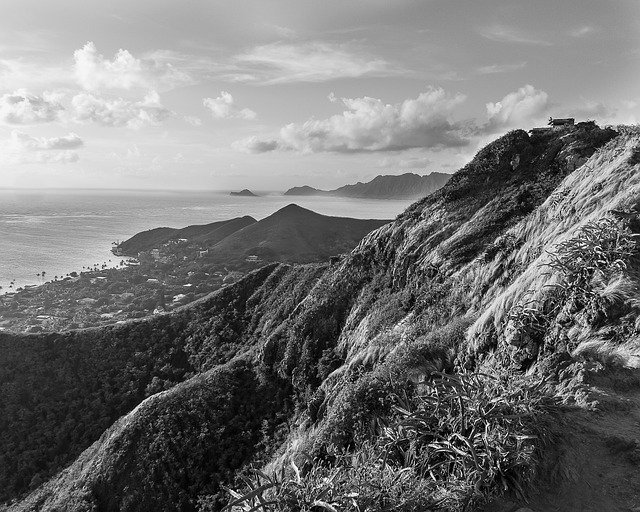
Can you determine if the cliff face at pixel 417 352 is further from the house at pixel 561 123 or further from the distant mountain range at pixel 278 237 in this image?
the distant mountain range at pixel 278 237

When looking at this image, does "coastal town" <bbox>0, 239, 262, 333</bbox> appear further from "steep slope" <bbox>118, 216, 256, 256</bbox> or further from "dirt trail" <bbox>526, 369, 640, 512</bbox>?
"dirt trail" <bbox>526, 369, 640, 512</bbox>

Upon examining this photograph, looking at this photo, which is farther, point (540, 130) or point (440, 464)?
point (540, 130)

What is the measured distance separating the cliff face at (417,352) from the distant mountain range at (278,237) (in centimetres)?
9731

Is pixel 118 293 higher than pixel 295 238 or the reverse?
the reverse

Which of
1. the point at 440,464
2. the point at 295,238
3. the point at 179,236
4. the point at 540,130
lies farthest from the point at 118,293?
the point at 440,464

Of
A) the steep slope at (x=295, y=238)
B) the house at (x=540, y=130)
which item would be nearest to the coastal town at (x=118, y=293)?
the steep slope at (x=295, y=238)

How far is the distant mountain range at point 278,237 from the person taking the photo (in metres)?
144

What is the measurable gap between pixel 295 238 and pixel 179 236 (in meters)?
62.6

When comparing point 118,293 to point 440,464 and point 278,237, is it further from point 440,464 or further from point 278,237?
point 440,464

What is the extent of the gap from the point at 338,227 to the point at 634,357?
175257 mm

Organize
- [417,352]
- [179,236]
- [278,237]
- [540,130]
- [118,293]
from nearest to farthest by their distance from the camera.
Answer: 1. [417,352]
2. [540,130]
3. [118,293]
4. [278,237]
5. [179,236]

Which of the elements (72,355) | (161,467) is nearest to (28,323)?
(72,355)

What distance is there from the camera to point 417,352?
15047mm

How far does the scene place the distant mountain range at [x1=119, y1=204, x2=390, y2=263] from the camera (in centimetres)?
14425
